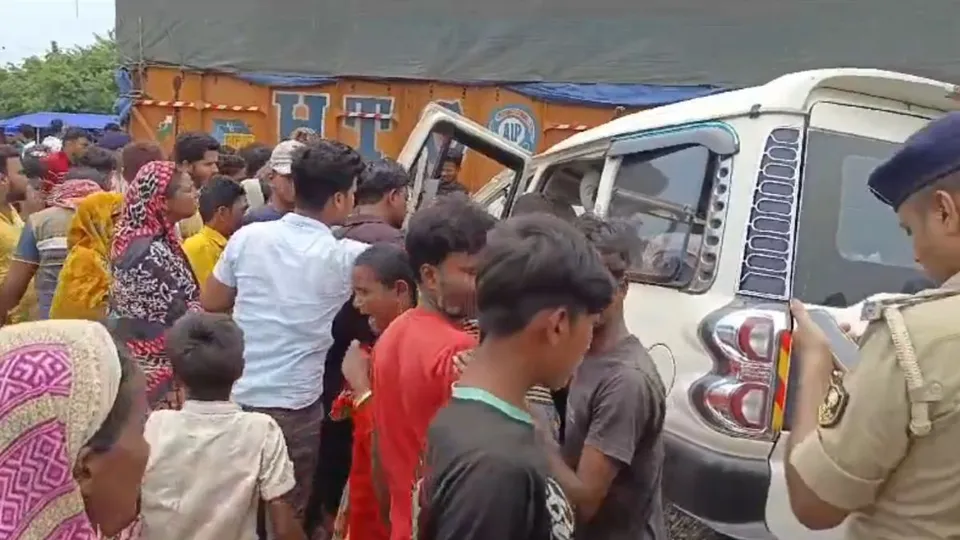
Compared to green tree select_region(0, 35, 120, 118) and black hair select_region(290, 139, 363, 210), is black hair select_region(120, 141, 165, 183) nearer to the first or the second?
black hair select_region(290, 139, 363, 210)

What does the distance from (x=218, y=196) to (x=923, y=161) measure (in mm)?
4037

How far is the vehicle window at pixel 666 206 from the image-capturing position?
4.26m

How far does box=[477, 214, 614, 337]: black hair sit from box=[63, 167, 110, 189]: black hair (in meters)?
5.35

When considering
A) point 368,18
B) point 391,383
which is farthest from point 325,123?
point 391,383

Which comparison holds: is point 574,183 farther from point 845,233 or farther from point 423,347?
point 423,347


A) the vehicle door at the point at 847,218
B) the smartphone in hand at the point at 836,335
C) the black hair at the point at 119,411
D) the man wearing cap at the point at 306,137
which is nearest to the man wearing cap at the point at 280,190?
the man wearing cap at the point at 306,137

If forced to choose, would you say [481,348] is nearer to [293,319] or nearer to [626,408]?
[626,408]

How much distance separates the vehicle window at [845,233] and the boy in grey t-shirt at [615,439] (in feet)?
4.37

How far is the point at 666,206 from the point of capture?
448 cm

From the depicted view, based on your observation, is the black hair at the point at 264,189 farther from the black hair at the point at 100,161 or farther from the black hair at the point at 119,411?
the black hair at the point at 119,411

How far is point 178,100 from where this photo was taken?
1198cm

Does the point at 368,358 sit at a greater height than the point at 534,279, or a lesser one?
lesser

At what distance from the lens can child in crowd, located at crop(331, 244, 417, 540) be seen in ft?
11.9

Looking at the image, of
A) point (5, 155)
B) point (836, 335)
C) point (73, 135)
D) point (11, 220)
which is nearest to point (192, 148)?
point (11, 220)
